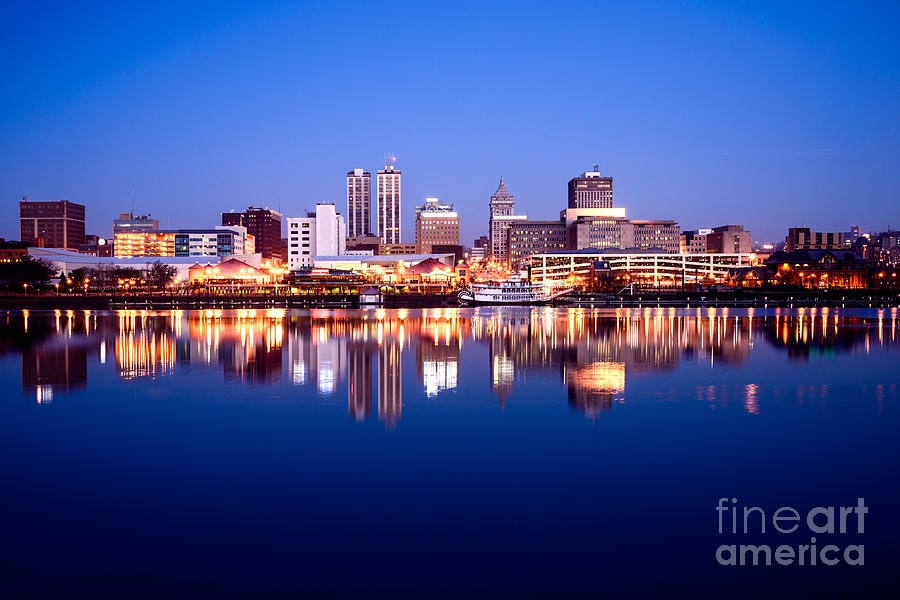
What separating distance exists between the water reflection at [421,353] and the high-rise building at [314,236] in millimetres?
88400

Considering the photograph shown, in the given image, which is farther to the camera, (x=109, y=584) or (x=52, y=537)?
(x=52, y=537)

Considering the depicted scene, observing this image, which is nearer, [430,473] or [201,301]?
[430,473]

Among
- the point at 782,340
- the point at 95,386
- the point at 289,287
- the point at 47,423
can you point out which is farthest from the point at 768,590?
the point at 289,287

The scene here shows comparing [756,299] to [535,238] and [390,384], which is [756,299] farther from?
[535,238]

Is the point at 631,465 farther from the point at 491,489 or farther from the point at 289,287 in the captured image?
the point at 289,287

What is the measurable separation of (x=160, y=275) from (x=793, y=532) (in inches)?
3927

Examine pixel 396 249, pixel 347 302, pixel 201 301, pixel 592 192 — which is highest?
pixel 592 192

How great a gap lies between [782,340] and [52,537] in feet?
97.4

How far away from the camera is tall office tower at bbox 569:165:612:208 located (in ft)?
635

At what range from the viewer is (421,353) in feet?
81.3

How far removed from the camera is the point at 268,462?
1049cm

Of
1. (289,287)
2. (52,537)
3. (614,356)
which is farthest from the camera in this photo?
(289,287)

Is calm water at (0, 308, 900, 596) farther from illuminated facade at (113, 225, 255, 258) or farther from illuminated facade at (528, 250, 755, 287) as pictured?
illuminated facade at (113, 225, 255, 258)

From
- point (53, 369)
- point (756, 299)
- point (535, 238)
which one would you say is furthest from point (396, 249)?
point (53, 369)
